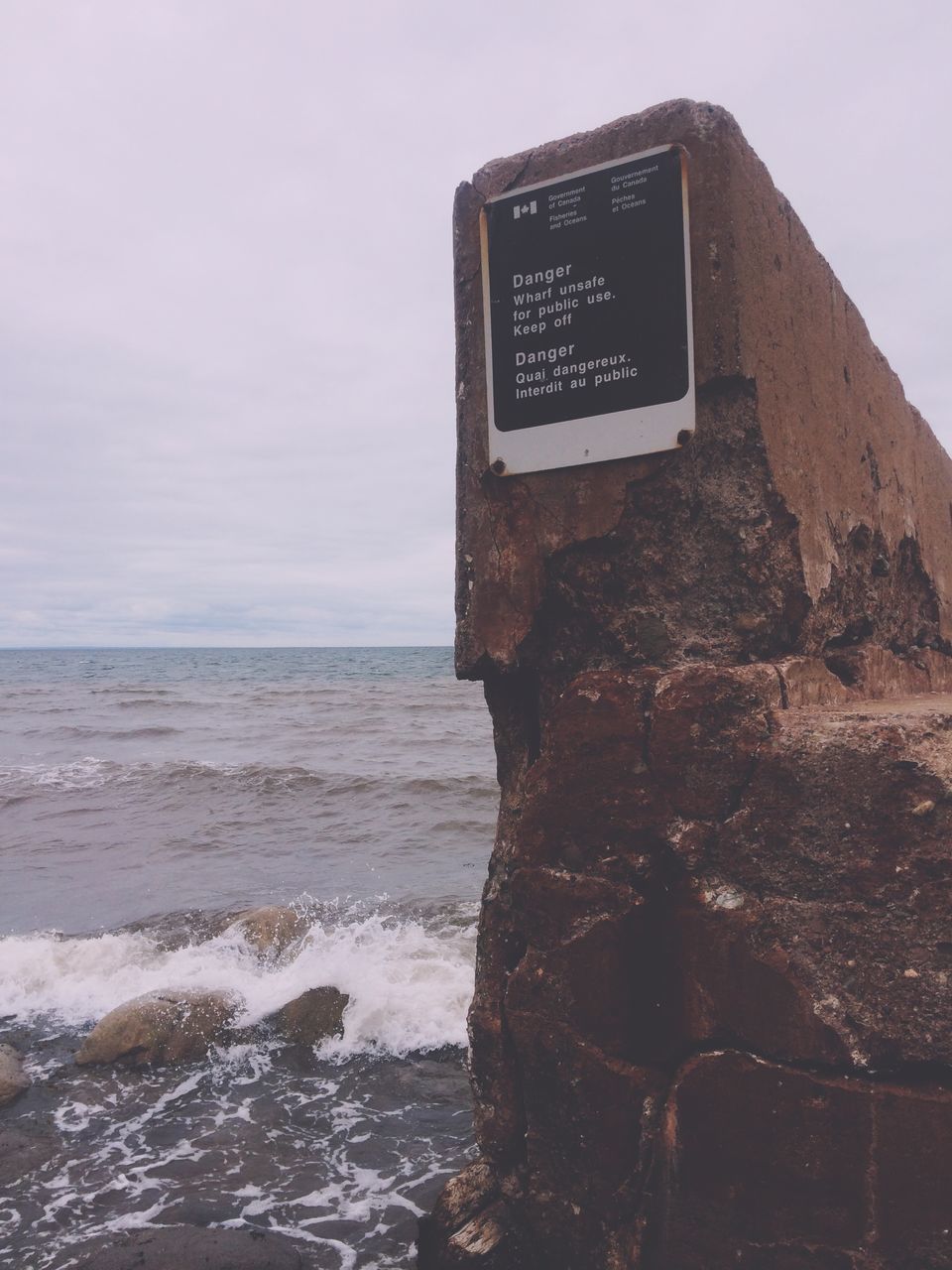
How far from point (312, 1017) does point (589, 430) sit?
3936 mm

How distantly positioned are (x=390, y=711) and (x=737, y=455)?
18.8 m

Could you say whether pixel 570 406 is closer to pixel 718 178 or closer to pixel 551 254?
pixel 551 254

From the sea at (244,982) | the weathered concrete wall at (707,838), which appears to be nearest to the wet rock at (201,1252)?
the sea at (244,982)

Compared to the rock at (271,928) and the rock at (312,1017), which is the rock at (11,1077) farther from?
the rock at (271,928)

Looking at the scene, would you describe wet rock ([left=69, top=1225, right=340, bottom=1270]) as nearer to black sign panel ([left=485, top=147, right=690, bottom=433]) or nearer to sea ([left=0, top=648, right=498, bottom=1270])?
sea ([left=0, top=648, right=498, bottom=1270])

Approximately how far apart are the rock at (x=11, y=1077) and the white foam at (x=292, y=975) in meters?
0.55

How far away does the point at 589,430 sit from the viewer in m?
2.12

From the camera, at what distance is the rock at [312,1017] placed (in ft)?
15.9

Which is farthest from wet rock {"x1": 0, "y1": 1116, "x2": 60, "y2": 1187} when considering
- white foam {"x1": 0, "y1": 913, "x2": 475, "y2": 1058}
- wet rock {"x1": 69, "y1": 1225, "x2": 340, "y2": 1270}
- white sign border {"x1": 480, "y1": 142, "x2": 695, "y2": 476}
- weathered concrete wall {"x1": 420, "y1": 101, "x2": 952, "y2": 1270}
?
white sign border {"x1": 480, "y1": 142, "x2": 695, "y2": 476}

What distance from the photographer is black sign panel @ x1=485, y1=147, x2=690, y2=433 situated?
2.03m

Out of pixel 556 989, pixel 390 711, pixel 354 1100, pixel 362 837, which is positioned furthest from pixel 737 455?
pixel 390 711

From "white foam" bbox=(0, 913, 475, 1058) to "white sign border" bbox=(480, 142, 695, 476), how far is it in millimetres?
3586

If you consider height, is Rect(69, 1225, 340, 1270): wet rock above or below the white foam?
above

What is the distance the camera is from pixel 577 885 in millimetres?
1882
